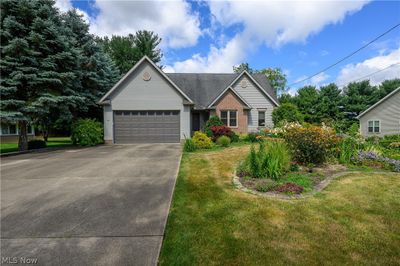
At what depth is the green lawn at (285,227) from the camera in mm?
2824

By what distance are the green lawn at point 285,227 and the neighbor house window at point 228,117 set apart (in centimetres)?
1327

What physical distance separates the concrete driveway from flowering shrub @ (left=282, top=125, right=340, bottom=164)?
4.43 meters

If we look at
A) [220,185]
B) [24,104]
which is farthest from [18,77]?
[220,185]

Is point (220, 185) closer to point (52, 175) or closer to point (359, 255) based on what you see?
point (359, 255)

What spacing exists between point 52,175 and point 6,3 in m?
12.2

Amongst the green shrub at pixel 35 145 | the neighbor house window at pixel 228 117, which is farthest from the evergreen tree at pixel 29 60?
the neighbor house window at pixel 228 117

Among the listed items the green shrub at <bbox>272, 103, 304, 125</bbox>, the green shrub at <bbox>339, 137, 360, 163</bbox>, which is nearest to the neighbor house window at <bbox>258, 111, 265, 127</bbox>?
the green shrub at <bbox>272, 103, 304, 125</bbox>

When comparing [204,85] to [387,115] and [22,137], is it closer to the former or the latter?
[22,137]

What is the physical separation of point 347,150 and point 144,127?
1321cm

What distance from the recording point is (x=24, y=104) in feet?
41.0

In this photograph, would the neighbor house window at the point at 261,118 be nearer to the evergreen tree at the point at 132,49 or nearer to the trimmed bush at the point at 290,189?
the trimmed bush at the point at 290,189

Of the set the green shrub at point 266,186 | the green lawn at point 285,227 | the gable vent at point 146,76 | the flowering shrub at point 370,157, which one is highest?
Answer: the gable vent at point 146,76

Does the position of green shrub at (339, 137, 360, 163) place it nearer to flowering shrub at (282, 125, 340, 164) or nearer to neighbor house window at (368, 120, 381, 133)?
flowering shrub at (282, 125, 340, 164)

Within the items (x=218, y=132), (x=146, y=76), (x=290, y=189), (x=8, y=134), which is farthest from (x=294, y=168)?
(x=8, y=134)
